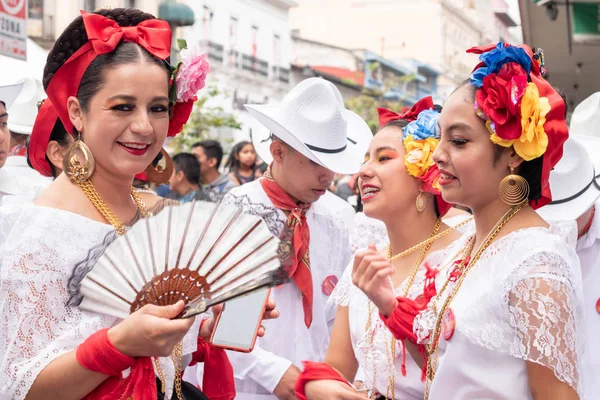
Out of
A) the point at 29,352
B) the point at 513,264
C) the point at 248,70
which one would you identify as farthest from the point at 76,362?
the point at 248,70

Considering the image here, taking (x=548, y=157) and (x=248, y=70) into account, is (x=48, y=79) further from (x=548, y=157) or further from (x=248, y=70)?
(x=248, y=70)

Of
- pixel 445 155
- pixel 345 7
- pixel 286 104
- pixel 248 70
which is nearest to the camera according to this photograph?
pixel 445 155

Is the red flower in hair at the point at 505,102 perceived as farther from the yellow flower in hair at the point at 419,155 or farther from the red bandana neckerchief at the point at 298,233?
the red bandana neckerchief at the point at 298,233

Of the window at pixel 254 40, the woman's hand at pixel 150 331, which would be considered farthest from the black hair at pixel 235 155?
the window at pixel 254 40

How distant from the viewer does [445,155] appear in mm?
3209

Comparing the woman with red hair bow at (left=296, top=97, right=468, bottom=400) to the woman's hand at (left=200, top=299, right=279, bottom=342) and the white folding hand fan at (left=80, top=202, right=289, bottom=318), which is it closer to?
the woman's hand at (left=200, top=299, right=279, bottom=342)

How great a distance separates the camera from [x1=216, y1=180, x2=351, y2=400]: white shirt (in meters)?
4.59

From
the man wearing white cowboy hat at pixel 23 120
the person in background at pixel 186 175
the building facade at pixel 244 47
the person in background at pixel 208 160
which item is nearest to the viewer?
the man wearing white cowboy hat at pixel 23 120

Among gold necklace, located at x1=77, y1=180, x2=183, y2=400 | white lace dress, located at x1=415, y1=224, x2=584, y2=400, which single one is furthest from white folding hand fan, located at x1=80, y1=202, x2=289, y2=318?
white lace dress, located at x1=415, y1=224, x2=584, y2=400

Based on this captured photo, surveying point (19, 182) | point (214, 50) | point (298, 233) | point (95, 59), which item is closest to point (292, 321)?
point (298, 233)

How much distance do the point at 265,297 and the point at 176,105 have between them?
2.63 feet

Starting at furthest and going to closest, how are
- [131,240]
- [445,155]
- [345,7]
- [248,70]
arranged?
1. [345,7]
2. [248,70]
3. [445,155]
4. [131,240]

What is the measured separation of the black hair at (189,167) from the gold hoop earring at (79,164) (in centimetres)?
628

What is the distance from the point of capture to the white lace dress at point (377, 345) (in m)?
3.72
